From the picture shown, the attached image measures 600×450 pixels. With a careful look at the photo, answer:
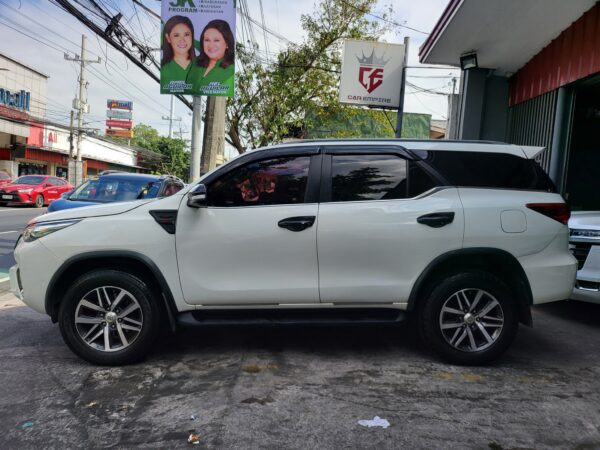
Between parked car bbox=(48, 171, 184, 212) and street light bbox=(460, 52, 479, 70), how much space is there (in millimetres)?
6237

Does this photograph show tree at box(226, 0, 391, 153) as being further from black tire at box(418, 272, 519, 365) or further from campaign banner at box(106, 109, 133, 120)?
campaign banner at box(106, 109, 133, 120)

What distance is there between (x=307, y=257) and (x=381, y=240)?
1.95 feet

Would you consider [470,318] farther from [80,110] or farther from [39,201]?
[80,110]

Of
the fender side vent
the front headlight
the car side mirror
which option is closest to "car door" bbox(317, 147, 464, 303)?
the car side mirror

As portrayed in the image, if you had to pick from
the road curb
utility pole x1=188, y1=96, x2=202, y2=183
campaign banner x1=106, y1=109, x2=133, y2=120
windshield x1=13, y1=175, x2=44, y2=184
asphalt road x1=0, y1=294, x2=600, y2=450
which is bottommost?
the road curb

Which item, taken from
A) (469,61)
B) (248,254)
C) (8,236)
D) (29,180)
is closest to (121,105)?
(29,180)

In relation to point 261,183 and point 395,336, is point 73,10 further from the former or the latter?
point 395,336

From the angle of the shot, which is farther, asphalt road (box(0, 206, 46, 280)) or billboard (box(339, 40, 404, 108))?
billboard (box(339, 40, 404, 108))

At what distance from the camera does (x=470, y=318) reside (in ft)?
12.8

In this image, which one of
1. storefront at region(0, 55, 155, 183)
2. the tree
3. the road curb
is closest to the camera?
the road curb

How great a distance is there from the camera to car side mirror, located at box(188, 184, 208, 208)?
3764 mm

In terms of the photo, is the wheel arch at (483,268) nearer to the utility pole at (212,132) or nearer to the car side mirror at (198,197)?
the car side mirror at (198,197)

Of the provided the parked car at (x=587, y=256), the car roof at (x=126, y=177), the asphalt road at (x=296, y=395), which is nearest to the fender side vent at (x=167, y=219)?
the asphalt road at (x=296, y=395)

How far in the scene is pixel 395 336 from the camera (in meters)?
4.72
